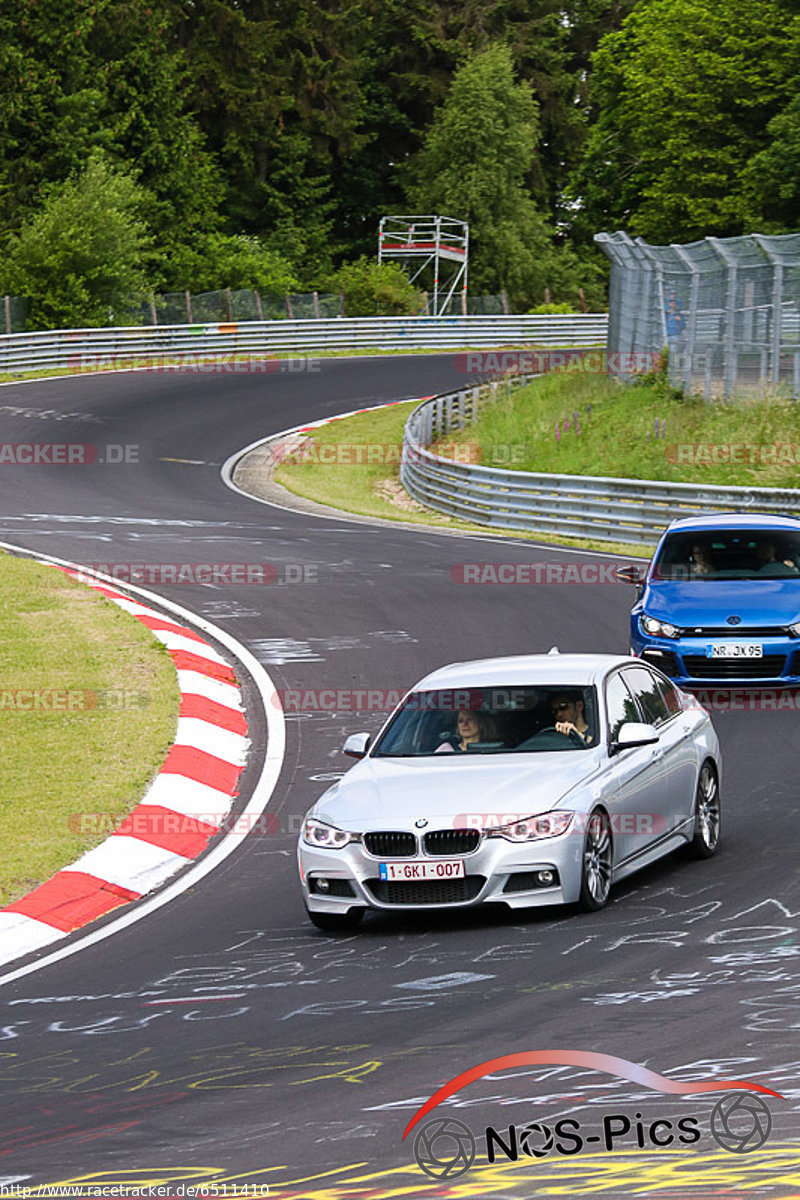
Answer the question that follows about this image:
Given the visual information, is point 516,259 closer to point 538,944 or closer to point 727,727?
point 727,727

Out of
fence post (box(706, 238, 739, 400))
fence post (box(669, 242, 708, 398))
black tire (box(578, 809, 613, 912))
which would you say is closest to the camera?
black tire (box(578, 809, 613, 912))

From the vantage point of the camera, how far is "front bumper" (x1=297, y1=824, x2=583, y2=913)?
930 cm

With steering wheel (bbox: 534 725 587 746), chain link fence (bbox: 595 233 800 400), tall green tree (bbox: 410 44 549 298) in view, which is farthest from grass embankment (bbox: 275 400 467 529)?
tall green tree (bbox: 410 44 549 298)

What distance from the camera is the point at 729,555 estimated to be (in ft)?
56.3

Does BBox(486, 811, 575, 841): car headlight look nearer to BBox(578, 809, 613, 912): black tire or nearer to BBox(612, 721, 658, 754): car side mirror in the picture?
BBox(578, 809, 613, 912): black tire

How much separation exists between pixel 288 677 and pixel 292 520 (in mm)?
13515

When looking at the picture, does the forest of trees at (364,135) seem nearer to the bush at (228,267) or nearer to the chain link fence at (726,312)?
the bush at (228,267)

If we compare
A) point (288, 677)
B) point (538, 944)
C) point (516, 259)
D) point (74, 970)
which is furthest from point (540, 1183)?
point (516, 259)

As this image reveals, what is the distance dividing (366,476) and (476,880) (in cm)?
3059

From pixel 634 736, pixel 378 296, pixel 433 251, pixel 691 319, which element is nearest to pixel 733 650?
pixel 634 736

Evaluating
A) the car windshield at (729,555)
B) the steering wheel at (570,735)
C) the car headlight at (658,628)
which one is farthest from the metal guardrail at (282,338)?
the steering wheel at (570,735)

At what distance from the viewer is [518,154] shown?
294ft

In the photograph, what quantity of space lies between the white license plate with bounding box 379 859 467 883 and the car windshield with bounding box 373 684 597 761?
110cm

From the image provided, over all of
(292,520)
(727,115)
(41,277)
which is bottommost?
(292,520)
